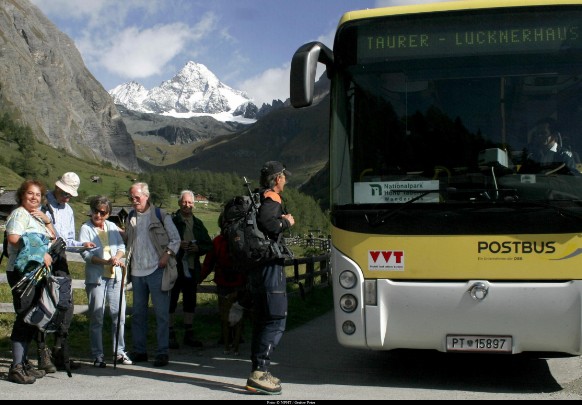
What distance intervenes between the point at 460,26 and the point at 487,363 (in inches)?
157

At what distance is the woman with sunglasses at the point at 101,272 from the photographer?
26.9 ft

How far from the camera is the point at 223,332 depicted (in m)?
9.84

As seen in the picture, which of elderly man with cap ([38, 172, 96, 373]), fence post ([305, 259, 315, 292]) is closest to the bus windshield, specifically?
elderly man with cap ([38, 172, 96, 373])

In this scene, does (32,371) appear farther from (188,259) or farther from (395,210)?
(395,210)

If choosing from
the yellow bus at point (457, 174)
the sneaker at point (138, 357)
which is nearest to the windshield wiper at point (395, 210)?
the yellow bus at point (457, 174)

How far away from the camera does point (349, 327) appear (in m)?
7.20

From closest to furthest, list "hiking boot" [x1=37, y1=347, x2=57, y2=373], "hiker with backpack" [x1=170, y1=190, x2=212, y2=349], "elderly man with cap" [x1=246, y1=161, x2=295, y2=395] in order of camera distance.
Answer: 1. "elderly man with cap" [x1=246, y1=161, x2=295, y2=395]
2. "hiking boot" [x1=37, y1=347, x2=57, y2=373]
3. "hiker with backpack" [x1=170, y1=190, x2=212, y2=349]

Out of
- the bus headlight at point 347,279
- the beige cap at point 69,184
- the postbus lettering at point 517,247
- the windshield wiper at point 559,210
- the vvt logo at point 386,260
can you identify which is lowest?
the bus headlight at point 347,279

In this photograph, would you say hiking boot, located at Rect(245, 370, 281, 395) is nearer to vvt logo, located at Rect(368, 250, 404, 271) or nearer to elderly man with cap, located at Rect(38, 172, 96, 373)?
vvt logo, located at Rect(368, 250, 404, 271)

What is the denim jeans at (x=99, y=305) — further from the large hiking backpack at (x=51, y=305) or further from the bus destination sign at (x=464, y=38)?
the bus destination sign at (x=464, y=38)

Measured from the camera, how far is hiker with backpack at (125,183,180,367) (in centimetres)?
847

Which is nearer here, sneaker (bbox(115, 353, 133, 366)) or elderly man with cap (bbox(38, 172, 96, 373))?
elderly man with cap (bbox(38, 172, 96, 373))

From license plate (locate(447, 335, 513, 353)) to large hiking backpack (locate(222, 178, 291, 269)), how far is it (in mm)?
1721

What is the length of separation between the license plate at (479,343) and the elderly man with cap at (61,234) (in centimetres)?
376
